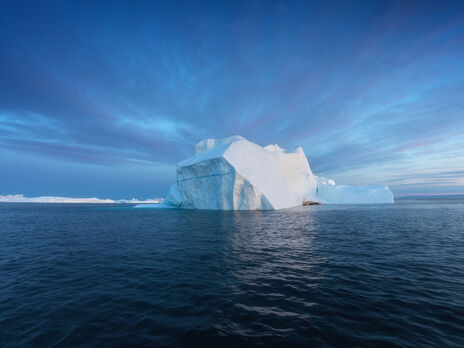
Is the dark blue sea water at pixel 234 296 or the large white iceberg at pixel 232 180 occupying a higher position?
the large white iceberg at pixel 232 180

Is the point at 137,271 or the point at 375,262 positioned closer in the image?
the point at 137,271

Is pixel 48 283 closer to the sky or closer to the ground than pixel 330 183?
closer to the ground

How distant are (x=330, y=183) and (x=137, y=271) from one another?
243 feet

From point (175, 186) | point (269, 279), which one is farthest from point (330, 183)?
point (269, 279)

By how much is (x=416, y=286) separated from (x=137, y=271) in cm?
953

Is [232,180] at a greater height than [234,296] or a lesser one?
greater

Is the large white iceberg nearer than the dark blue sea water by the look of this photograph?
No

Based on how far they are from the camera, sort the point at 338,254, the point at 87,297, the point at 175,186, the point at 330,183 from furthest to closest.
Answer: the point at 330,183
the point at 175,186
the point at 338,254
the point at 87,297

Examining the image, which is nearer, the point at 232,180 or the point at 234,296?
the point at 234,296

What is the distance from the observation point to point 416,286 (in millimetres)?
6531

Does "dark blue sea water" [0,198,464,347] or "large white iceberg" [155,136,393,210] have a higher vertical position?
"large white iceberg" [155,136,393,210]

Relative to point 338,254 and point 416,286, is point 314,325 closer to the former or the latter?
point 416,286

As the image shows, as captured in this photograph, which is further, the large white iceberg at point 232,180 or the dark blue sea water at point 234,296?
the large white iceberg at point 232,180

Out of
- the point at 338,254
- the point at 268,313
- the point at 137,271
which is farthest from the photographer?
the point at 338,254
